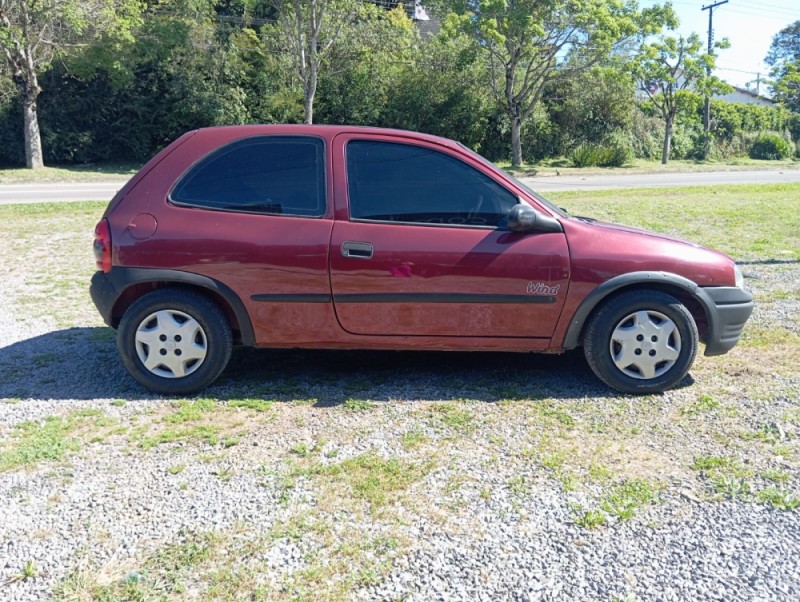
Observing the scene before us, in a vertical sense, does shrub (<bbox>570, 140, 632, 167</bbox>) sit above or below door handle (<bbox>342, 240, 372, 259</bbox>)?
above

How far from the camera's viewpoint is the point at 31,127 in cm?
2403

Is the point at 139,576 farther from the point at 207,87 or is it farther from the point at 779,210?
the point at 207,87

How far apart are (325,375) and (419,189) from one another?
1.50 metres

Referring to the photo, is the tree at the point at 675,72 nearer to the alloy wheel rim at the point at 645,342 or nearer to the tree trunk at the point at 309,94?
the tree trunk at the point at 309,94

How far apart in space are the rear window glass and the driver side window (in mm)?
269

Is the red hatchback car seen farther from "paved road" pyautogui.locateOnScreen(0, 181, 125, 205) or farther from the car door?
"paved road" pyautogui.locateOnScreen(0, 181, 125, 205)

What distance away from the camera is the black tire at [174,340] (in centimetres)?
430

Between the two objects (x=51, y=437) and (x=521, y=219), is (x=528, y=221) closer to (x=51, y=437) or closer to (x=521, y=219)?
(x=521, y=219)

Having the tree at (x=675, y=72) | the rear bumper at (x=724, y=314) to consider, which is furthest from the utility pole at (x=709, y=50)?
the rear bumper at (x=724, y=314)

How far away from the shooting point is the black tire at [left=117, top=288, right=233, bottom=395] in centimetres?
430

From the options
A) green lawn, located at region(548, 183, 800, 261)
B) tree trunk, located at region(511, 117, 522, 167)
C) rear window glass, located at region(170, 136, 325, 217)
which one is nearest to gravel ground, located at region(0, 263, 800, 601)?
rear window glass, located at region(170, 136, 325, 217)

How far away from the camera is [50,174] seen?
2319cm

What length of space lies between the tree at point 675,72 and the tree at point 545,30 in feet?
6.78

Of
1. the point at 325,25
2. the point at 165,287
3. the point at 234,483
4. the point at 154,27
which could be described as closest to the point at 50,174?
the point at 154,27
